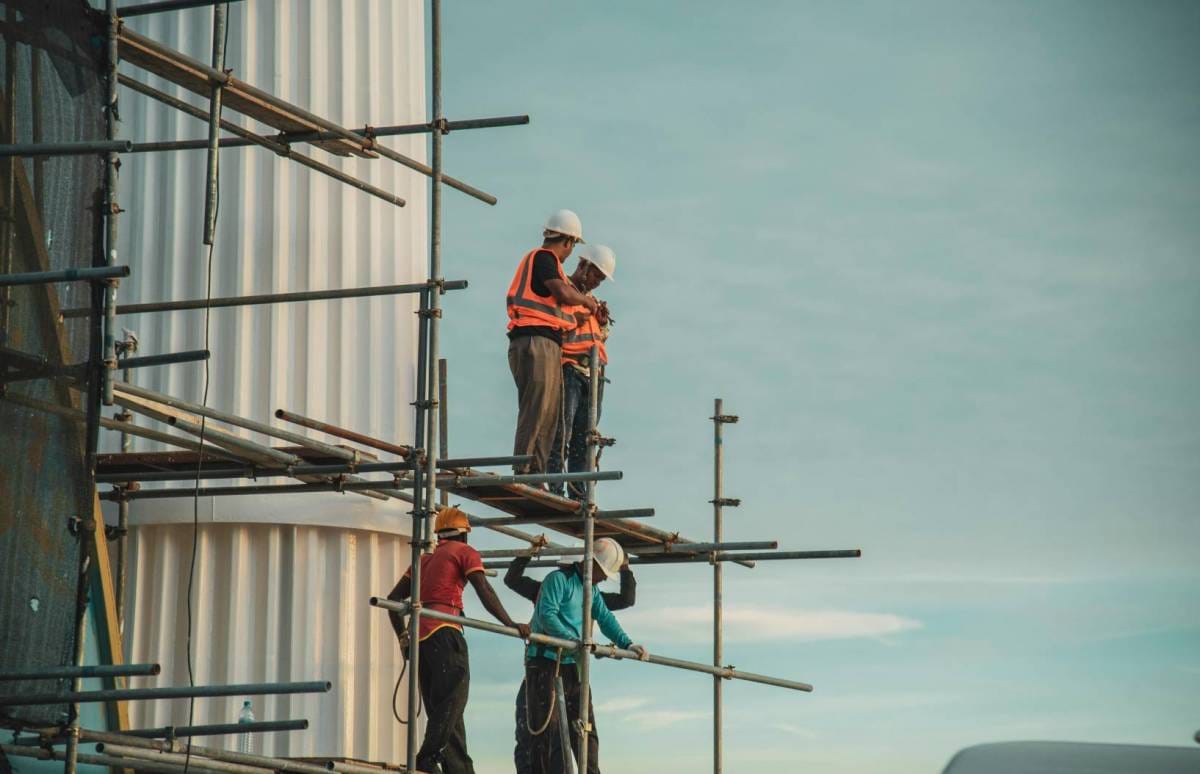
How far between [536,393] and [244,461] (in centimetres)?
306

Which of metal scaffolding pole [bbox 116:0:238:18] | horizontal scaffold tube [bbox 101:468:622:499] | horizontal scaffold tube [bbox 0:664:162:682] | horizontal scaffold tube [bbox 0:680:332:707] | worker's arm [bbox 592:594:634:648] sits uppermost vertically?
metal scaffolding pole [bbox 116:0:238:18]

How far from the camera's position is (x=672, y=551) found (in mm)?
17109

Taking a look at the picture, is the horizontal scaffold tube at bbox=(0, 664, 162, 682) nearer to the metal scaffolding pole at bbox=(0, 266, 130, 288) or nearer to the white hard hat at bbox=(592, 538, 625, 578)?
the metal scaffolding pole at bbox=(0, 266, 130, 288)

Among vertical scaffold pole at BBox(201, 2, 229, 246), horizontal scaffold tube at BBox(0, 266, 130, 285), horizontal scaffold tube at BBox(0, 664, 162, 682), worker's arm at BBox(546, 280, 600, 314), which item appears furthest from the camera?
worker's arm at BBox(546, 280, 600, 314)

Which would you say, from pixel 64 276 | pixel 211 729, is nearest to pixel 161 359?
pixel 64 276

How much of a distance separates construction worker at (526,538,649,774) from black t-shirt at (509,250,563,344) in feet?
5.94

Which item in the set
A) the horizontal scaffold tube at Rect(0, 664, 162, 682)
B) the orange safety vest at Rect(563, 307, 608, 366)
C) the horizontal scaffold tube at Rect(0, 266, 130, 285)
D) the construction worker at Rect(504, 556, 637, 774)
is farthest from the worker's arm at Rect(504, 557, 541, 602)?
the horizontal scaffold tube at Rect(0, 266, 130, 285)

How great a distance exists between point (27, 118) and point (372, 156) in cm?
372

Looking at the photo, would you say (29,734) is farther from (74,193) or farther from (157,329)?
(157,329)

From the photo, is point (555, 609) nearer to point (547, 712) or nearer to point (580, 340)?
point (547, 712)

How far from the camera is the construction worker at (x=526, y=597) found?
14836 mm

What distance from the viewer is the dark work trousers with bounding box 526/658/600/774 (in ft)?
48.4

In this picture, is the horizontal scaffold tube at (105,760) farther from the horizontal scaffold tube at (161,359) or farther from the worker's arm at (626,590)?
the worker's arm at (626,590)

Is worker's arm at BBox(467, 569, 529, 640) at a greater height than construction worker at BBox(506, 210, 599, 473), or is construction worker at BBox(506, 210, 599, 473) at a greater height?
construction worker at BBox(506, 210, 599, 473)
